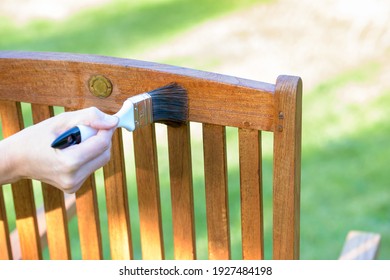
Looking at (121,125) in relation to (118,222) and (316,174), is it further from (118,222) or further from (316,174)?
(316,174)

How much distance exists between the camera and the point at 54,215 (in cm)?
160

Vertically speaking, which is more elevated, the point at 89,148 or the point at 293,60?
the point at 89,148

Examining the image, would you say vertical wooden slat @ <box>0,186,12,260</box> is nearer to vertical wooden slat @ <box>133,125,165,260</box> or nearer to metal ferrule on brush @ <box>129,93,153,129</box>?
vertical wooden slat @ <box>133,125,165,260</box>

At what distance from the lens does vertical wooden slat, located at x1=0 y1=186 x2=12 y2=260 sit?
1.61 m

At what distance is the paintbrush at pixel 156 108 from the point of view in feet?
4.34

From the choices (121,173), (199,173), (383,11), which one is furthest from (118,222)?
(383,11)

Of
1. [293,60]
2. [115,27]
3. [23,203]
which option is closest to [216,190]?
[23,203]

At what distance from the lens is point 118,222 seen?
155 centimetres

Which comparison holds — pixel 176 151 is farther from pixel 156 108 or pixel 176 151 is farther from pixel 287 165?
pixel 287 165

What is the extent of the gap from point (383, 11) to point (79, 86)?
13.0 feet

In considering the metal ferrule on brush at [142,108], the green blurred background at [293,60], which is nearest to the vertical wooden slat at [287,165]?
the metal ferrule on brush at [142,108]

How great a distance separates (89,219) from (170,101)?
1.19 feet

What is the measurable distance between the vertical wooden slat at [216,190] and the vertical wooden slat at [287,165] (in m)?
0.10

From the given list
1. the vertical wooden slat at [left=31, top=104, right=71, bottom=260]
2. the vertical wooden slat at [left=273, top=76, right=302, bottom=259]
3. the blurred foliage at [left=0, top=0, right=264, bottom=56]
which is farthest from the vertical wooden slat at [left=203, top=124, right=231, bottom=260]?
the blurred foliage at [left=0, top=0, right=264, bottom=56]
